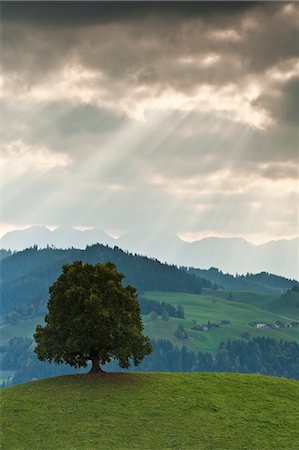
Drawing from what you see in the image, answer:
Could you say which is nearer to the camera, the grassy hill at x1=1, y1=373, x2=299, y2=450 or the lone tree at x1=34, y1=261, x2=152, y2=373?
the grassy hill at x1=1, y1=373, x2=299, y2=450

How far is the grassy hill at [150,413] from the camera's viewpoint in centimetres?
6278

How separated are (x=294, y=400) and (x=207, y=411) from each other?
15.1m

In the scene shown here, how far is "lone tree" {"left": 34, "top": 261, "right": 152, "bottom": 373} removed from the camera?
78.8 meters

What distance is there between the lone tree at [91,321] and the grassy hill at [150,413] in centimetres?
338

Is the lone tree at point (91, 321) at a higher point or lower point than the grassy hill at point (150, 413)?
higher

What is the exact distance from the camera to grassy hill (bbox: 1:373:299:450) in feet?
206

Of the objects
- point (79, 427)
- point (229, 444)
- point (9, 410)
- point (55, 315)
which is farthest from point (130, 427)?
point (55, 315)

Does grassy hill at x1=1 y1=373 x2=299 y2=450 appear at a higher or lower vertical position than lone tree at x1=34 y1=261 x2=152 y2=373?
lower

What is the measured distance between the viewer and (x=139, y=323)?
8375 cm

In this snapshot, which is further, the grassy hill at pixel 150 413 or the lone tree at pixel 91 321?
the lone tree at pixel 91 321

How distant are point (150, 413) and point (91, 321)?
48.6 ft

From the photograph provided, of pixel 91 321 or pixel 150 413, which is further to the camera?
pixel 91 321

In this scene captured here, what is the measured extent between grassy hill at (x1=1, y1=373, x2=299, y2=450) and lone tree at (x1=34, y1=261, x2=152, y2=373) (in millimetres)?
3378

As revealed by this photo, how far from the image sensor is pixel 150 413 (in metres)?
69.3
